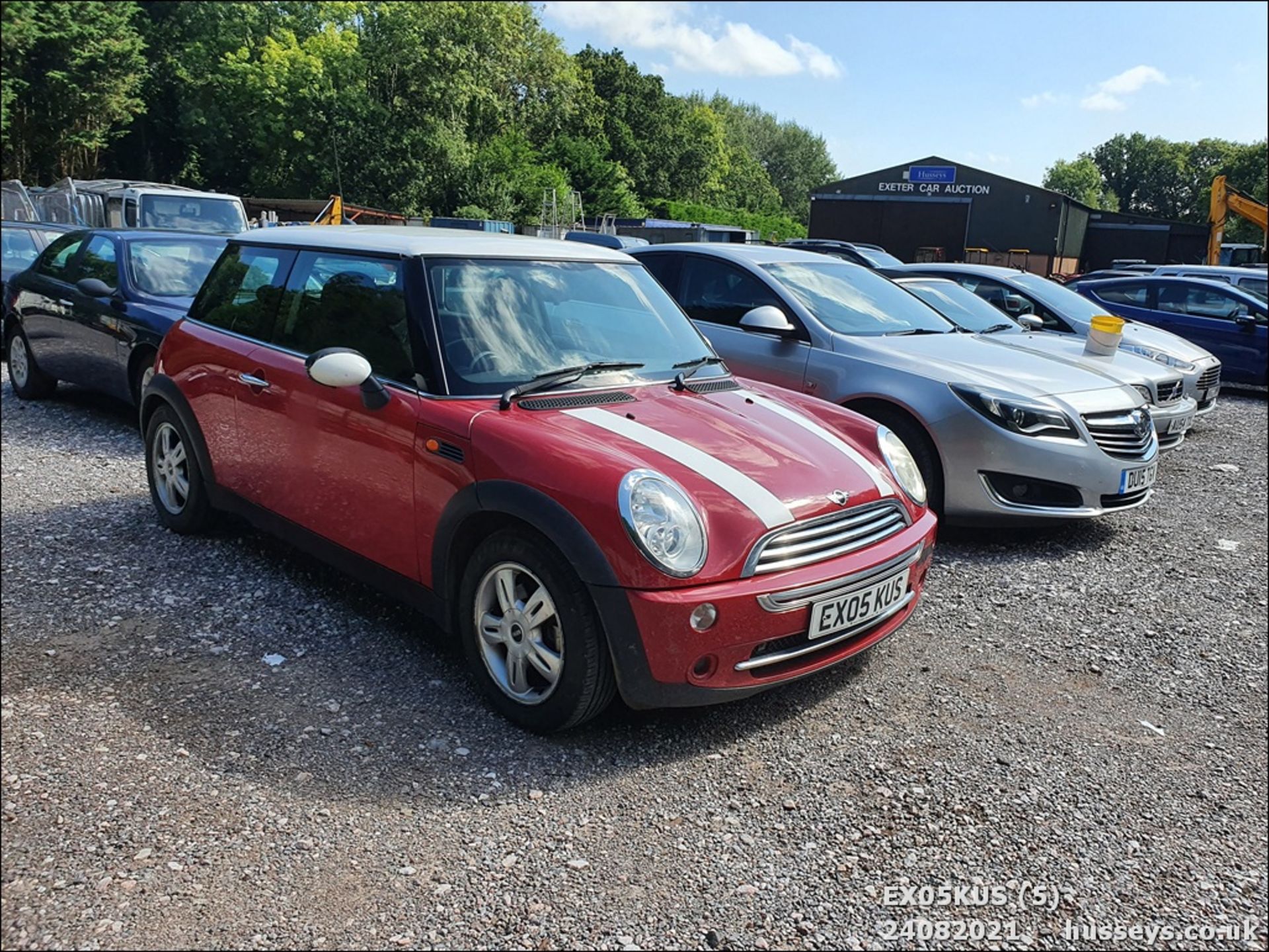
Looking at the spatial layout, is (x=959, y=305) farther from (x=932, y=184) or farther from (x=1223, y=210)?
(x=932, y=184)

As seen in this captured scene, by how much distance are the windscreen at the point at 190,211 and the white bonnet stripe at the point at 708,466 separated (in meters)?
11.9

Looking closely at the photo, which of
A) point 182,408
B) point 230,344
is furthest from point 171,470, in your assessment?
point 230,344

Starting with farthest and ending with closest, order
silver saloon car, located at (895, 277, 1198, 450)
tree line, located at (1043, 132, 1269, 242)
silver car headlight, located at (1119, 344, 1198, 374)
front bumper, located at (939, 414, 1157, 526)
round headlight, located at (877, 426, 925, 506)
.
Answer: tree line, located at (1043, 132, 1269, 242) → silver car headlight, located at (1119, 344, 1198, 374) → silver saloon car, located at (895, 277, 1198, 450) → front bumper, located at (939, 414, 1157, 526) → round headlight, located at (877, 426, 925, 506)

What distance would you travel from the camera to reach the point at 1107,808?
3.00 m

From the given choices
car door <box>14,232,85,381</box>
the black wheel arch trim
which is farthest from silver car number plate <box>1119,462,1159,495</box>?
car door <box>14,232,85,381</box>

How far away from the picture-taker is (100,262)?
7480mm

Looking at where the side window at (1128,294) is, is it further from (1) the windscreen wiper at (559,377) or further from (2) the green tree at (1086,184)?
(2) the green tree at (1086,184)

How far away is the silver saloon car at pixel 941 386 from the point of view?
5348 mm

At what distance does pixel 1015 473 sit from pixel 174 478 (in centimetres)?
454

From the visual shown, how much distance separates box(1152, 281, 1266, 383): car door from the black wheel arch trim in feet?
40.8

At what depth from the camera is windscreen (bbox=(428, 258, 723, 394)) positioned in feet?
11.8
